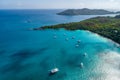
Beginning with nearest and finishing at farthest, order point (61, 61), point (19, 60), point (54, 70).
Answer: point (54, 70) → point (61, 61) → point (19, 60)

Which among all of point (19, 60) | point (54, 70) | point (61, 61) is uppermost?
point (54, 70)

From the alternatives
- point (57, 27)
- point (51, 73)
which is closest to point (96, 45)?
point (51, 73)

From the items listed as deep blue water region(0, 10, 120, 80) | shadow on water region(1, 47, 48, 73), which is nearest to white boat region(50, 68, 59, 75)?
deep blue water region(0, 10, 120, 80)

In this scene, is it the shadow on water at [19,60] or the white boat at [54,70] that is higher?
the white boat at [54,70]

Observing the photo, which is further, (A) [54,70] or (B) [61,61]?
(B) [61,61]

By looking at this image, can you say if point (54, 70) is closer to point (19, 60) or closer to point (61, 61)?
point (61, 61)

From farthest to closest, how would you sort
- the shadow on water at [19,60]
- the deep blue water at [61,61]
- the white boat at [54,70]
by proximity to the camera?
the shadow on water at [19,60]
the white boat at [54,70]
the deep blue water at [61,61]

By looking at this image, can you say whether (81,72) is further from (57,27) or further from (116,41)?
(57,27)

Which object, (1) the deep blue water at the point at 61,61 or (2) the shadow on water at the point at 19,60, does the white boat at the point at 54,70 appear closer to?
(1) the deep blue water at the point at 61,61

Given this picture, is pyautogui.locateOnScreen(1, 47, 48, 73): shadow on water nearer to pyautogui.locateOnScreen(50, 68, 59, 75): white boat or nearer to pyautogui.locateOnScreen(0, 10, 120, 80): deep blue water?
pyautogui.locateOnScreen(0, 10, 120, 80): deep blue water

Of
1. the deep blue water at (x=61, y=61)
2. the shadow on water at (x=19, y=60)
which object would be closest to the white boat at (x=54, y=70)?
the deep blue water at (x=61, y=61)

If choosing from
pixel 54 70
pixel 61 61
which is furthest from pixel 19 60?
pixel 54 70
